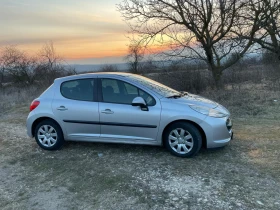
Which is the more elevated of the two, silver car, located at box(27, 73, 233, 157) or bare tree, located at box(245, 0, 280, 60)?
bare tree, located at box(245, 0, 280, 60)

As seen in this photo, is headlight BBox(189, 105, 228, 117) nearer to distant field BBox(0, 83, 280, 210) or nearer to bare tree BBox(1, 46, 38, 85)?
distant field BBox(0, 83, 280, 210)

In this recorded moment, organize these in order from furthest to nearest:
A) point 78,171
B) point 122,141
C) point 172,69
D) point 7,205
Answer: point 172,69
point 122,141
point 78,171
point 7,205

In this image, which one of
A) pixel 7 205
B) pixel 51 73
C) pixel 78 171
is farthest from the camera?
pixel 51 73

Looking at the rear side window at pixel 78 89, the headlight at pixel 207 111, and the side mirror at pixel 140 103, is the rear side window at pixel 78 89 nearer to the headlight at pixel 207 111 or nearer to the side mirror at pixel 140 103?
the side mirror at pixel 140 103

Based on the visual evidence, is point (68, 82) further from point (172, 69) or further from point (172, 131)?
point (172, 69)

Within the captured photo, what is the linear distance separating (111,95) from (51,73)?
23.9 m

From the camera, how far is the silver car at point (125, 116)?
4.76 metres

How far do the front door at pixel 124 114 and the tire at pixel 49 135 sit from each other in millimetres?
1001

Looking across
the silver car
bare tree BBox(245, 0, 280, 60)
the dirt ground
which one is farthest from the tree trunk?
the silver car

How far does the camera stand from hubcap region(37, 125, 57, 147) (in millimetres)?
5574

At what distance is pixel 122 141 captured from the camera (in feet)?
16.8

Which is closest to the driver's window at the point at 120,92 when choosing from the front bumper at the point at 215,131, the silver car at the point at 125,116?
the silver car at the point at 125,116

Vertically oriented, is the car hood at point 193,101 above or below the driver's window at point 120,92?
below

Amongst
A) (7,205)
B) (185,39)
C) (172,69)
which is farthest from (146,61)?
(7,205)
